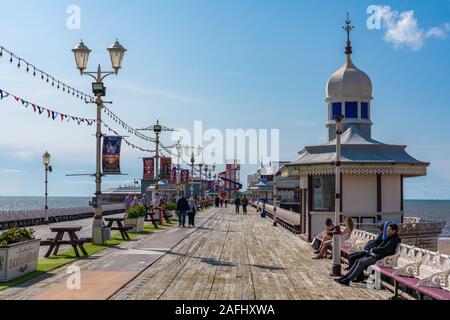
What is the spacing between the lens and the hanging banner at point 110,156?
78.8ft

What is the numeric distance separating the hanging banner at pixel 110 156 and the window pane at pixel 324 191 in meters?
9.60

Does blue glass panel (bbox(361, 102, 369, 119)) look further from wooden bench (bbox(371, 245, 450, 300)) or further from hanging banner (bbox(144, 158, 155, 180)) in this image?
wooden bench (bbox(371, 245, 450, 300))

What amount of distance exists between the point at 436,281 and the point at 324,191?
18.6m

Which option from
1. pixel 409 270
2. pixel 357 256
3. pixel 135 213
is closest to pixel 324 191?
pixel 135 213

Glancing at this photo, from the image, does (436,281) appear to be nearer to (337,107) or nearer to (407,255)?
(407,255)

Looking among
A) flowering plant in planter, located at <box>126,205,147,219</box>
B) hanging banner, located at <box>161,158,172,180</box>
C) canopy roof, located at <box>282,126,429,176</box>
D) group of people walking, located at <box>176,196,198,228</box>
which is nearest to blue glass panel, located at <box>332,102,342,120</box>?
canopy roof, located at <box>282,126,429,176</box>

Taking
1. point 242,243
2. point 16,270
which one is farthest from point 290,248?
point 16,270

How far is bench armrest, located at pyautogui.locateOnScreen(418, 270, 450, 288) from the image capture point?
1149 centimetres

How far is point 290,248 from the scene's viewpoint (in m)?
24.0

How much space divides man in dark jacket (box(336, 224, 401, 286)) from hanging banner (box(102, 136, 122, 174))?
1188 centimetres

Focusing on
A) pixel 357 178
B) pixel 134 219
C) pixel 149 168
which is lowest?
pixel 134 219

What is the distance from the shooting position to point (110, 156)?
24.1m
